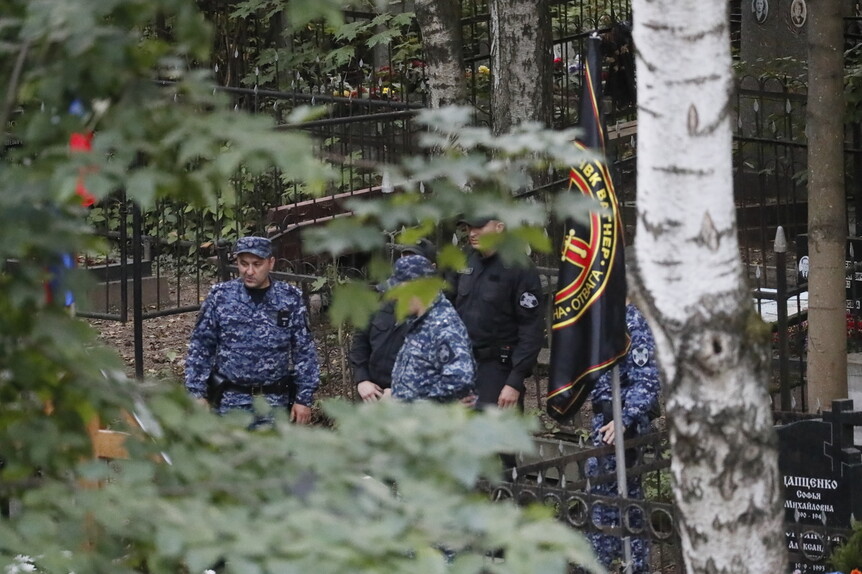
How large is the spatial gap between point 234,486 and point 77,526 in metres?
0.28

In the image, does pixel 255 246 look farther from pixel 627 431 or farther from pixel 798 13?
pixel 798 13

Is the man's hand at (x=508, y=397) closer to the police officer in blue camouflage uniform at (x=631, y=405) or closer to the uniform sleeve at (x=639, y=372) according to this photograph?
the police officer in blue camouflage uniform at (x=631, y=405)

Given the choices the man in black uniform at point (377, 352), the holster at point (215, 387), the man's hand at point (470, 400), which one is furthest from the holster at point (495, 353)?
the holster at point (215, 387)

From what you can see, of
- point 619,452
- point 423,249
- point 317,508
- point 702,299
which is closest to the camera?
point 317,508

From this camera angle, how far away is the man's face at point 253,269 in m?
7.52

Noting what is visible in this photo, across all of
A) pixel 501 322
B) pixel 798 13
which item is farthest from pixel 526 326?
pixel 798 13

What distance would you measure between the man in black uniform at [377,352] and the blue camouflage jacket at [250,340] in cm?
29

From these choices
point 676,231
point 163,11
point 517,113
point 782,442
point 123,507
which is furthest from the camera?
point 517,113

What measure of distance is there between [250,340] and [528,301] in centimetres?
152

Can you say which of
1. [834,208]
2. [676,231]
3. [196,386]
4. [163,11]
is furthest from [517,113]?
[163,11]

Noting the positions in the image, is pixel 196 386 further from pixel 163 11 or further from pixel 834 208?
pixel 163 11

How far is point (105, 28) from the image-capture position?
2287mm

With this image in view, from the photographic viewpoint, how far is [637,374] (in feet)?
21.9

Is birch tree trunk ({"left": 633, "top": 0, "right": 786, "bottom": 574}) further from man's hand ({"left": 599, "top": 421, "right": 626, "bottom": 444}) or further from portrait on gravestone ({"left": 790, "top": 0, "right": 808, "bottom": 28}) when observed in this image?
portrait on gravestone ({"left": 790, "top": 0, "right": 808, "bottom": 28})
